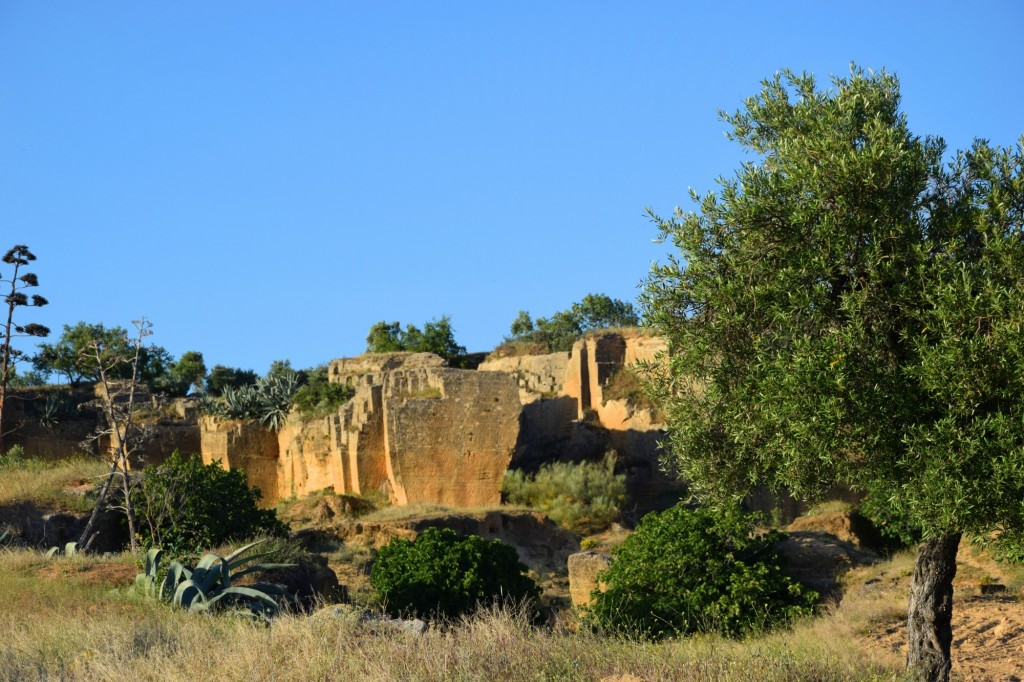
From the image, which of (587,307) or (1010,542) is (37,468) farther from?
(587,307)

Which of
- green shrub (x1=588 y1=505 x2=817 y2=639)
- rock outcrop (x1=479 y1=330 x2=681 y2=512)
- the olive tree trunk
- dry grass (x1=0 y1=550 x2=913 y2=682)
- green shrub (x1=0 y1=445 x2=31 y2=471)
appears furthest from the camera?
rock outcrop (x1=479 y1=330 x2=681 y2=512)

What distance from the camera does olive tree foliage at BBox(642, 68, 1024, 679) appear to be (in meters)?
9.37

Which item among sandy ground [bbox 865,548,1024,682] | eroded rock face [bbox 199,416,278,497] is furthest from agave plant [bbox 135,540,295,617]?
eroded rock face [bbox 199,416,278,497]

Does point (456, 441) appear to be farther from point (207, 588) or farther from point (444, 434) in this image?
point (207, 588)

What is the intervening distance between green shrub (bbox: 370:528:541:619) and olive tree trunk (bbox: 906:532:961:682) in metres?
7.01

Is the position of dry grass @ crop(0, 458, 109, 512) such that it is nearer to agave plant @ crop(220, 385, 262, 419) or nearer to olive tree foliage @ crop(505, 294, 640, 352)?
agave plant @ crop(220, 385, 262, 419)

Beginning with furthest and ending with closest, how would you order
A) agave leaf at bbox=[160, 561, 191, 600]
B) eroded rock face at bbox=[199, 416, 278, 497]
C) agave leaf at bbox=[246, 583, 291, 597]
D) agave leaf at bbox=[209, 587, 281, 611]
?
eroded rock face at bbox=[199, 416, 278, 497], agave leaf at bbox=[246, 583, 291, 597], agave leaf at bbox=[160, 561, 191, 600], agave leaf at bbox=[209, 587, 281, 611]

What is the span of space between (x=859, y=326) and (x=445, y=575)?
9.47 m

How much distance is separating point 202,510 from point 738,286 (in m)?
13.0

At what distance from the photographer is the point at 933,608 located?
10969 mm

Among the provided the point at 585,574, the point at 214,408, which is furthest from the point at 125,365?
the point at 585,574

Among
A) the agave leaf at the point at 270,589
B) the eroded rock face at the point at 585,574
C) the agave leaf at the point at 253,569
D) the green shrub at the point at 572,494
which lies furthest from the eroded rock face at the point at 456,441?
the agave leaf at the point at 270,589

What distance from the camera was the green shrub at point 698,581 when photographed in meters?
16.3

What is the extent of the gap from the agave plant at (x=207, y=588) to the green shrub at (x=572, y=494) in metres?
12.0
